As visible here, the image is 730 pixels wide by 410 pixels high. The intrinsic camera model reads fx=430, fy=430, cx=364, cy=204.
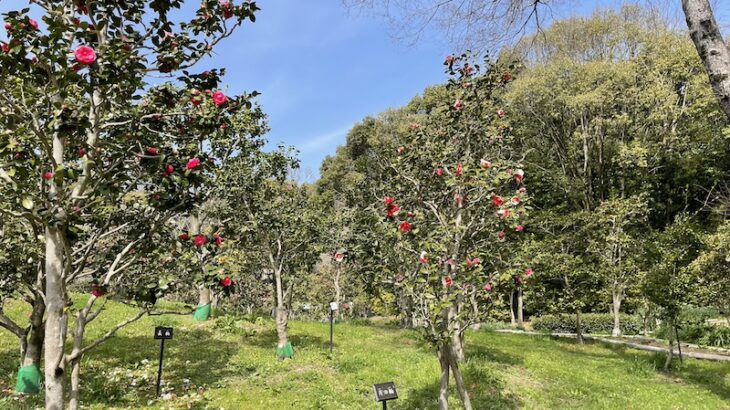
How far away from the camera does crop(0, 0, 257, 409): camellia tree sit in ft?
10.8

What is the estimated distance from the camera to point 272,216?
462 inches

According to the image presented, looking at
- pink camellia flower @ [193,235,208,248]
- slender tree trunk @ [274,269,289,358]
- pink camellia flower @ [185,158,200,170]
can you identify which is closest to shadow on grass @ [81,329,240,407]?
slender tree trunk @ [274,269,289,358]

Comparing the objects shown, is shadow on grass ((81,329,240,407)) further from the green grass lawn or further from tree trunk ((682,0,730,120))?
tree trunk ((682,0,730,120))

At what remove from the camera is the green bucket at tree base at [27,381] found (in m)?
7.57

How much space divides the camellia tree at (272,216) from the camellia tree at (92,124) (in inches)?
257

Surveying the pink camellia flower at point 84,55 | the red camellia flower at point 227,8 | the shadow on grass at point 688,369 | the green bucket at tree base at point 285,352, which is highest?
the red camellia flower at point 227,8

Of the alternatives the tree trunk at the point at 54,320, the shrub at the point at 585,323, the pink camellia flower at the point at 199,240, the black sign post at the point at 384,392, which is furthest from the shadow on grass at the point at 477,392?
the shrub at the point at 585,323

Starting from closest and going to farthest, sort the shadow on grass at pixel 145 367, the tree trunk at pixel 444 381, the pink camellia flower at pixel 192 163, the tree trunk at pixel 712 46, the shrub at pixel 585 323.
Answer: the tree trunk at pixel 712 46
the pink camellia flower at pixel 192 163
the tree trunk at pixel 444 381
the shadow on grass at pixel 145 367
the shrub at pixel 585 323

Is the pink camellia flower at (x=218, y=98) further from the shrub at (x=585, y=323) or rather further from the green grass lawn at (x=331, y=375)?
the shrub at (x=585, y=323)

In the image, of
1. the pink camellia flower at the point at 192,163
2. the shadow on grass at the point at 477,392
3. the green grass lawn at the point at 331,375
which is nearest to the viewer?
the pink camellia flower at the point at 192,163

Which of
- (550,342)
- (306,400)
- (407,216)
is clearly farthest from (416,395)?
(550,342)

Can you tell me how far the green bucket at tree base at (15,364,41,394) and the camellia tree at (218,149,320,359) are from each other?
197 inches

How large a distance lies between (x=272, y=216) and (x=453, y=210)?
18.9 feet

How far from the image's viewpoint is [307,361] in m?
11.4
